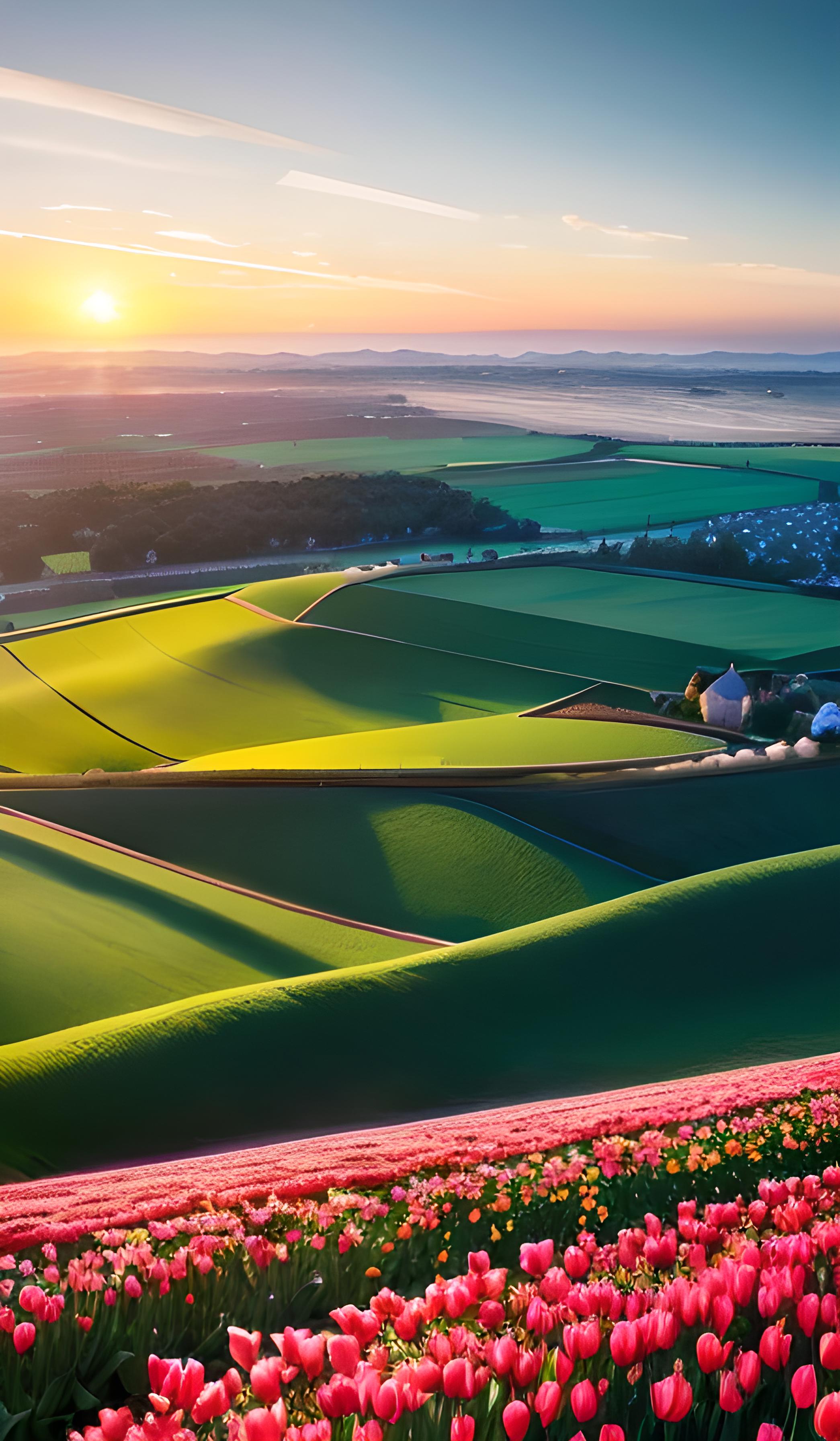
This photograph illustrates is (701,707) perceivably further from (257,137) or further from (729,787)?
(257,137)

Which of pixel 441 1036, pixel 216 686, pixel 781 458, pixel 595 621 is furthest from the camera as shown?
pixel 781 458

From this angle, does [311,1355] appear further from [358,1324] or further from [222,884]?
[222,884]

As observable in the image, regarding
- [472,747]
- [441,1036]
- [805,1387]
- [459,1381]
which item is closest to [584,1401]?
[459,1381]

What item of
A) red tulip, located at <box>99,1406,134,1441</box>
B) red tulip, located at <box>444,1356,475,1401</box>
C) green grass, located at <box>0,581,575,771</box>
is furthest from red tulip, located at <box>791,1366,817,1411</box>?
green grass, located at <box>0,581,575,771</box>

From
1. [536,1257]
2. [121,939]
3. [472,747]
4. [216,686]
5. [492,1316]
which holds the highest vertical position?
[492,1316]

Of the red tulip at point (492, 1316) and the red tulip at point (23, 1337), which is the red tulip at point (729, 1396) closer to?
the red tulip at point (492, 1316)

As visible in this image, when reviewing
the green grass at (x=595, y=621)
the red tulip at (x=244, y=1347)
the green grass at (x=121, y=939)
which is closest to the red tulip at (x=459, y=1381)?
the red tulip at (x=244, y=1347)
